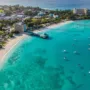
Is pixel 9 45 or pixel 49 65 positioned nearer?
pixel 49 65

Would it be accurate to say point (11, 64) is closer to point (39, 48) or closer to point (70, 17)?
point (39, 48)

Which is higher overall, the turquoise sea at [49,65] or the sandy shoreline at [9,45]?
the sandy shoreline at [9,45]

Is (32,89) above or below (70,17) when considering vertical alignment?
below

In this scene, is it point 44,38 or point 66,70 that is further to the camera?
point 44,38

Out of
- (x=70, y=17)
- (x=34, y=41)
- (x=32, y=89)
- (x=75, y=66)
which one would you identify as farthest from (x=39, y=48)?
(x=70, y=17)

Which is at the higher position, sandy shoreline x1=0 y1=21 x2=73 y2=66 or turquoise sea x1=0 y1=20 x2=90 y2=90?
sandy shoreline x1=0 y1=21 x2=73 y2=66

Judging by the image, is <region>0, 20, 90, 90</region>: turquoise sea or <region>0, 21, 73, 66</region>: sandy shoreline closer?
<region>0, 20, 90, 90</region>: turquoise sea

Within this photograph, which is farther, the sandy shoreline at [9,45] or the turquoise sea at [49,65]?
the sandy shoreline at [9,45]

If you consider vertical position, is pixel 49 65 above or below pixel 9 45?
below
